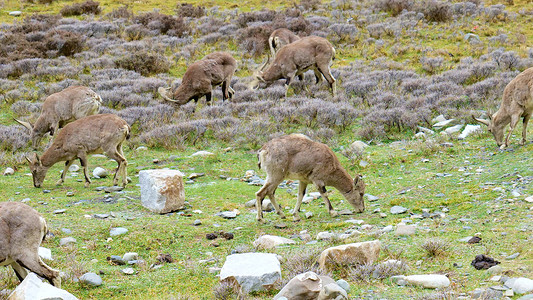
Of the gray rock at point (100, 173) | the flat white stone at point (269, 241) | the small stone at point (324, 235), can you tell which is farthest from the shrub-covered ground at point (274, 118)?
the gray rock at point (100, 173)

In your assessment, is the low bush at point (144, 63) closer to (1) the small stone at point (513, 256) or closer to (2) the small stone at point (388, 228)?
(2) the small stone at point (388, 228)

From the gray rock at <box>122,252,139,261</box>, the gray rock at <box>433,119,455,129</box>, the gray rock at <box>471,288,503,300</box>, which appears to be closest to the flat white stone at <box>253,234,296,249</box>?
the gray rock at <box>122,252,139,261</box>

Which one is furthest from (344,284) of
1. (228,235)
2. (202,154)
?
(202,154)

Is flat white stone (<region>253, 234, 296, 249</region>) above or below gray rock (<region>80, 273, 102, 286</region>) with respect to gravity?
below

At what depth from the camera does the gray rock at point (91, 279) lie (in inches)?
260

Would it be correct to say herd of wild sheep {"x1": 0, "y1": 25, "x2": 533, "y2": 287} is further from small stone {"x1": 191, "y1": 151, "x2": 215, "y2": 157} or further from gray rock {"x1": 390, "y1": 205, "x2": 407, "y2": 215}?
small stone {"x1": 191, "y1": 151, "x2": 215, "y2": 157}

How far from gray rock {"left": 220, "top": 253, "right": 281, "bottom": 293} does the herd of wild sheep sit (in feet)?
6.85

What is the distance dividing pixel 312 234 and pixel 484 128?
293 inches

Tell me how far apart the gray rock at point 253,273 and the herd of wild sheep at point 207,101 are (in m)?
2.09

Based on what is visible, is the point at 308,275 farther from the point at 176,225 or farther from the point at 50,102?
the point at 50,102

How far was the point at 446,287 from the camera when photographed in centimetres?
558

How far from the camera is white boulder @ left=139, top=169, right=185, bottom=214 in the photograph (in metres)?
9.84

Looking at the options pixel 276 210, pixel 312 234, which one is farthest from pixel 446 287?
pixel 276 210

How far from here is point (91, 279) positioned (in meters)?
6.63
